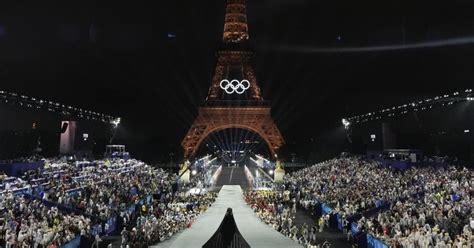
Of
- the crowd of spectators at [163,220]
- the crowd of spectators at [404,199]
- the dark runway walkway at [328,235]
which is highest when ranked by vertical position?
the crowd of spectators at [404,199]

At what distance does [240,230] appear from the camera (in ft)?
76.9

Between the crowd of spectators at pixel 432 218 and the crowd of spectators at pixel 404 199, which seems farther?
the crowd of spectators at pixel 404 199

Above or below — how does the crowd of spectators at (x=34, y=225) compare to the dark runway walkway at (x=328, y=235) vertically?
above

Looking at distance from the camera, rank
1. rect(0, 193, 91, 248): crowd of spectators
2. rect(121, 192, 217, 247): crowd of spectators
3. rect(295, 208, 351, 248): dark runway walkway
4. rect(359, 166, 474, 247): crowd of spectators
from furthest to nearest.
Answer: rect(295, 208, 351, 248): dark runway walkway < rect(121, 192, 217, 247): crowd of spectators < rect(0, 193, 91, 248): crowd of spectators < rect(359, 166, 474, 247): crowd of spectators

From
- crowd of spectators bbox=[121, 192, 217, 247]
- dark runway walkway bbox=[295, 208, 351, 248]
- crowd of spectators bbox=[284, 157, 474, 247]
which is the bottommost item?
dark runway walkway bbox=[295, 208, 351, 248]

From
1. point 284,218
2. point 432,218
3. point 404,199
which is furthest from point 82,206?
point 404,199

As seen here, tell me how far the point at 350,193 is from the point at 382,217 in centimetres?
776

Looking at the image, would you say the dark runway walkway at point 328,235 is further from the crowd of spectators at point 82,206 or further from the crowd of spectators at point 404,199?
the crowd of spectators at point 82,206

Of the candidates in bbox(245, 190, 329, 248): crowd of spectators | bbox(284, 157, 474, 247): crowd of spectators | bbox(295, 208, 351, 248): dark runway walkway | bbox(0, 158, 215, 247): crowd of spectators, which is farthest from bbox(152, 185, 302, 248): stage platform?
bbox(284, 157, 474, 247): crowd of spectators

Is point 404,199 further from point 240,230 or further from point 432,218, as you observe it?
point 240,230

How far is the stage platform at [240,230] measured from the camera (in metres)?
19.7

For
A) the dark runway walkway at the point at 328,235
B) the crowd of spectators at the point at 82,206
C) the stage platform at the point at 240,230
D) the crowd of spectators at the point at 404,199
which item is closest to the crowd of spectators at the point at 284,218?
the dark runway walkway at the point at 328,235

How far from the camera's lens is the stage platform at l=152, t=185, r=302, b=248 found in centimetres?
1973

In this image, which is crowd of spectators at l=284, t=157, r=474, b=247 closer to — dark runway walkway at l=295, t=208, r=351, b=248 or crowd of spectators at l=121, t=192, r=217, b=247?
dark runway walkway at l=295, t=208, r=351, b=248
